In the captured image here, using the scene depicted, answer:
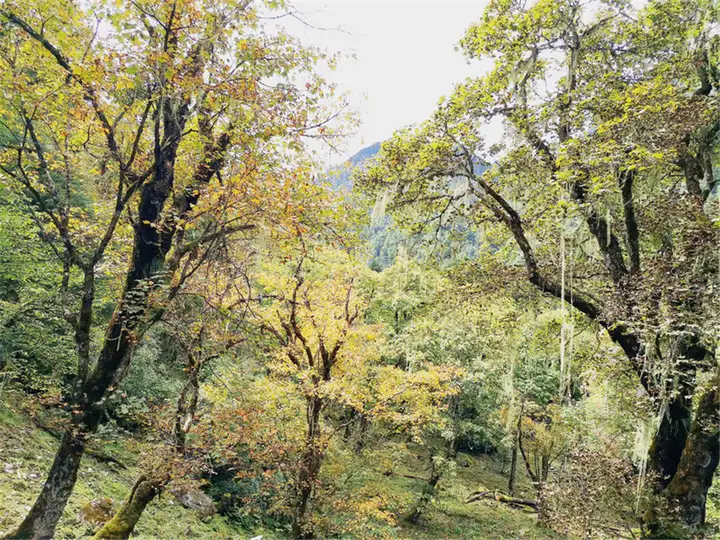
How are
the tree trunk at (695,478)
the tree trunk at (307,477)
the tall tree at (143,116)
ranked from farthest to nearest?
the tree trunk at (307,477)
the tree trunk at (695,478)
the tall tree at (143,116)

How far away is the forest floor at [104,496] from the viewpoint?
6271 mm

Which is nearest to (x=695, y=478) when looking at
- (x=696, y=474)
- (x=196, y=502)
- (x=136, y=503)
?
(x=696, y=474)

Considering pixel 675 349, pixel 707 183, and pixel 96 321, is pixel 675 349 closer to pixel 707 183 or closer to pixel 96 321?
pixel 707 183

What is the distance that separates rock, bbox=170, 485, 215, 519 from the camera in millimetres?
9109

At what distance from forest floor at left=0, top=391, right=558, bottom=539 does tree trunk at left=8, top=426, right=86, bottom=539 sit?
0.59 m

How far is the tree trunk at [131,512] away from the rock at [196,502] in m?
3.42

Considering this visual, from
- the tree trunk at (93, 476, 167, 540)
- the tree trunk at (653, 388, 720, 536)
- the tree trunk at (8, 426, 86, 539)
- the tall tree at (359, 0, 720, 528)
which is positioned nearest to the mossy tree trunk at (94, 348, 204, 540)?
the tree trunk at (93, 476, 167, 540)

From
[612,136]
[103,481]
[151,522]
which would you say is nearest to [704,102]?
[612,136]

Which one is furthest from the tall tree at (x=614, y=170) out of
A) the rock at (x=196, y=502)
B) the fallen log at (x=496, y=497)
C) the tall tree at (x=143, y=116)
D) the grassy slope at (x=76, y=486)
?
the fallen log at (x=496, y=497)

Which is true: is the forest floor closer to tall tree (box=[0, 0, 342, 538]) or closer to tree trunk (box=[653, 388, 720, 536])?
tall tree (box=[0, 0, 342, 538])

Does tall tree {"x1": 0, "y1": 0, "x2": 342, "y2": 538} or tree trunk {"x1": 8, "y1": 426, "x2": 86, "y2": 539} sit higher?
tall tree {"x1": 0, "y1": 0, "x2": 342, "y2": 538}

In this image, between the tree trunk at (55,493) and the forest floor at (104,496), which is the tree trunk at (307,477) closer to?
the forest floor at (104,496)

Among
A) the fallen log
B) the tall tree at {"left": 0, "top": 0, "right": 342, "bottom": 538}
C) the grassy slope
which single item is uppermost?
the tall tree at {"left": 0, "top": 0, "right": 342, "bottom": 538}

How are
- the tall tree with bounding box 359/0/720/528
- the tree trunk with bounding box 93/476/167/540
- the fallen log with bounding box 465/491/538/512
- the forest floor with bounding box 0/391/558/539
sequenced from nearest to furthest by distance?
the tall tree with bounding box 359/0/720/528
the tree trunk with bounding box 93/476/167/540
the forest floor with bounding box 0/391/558/539
the fallen log with bounding box 465/491/538/512
